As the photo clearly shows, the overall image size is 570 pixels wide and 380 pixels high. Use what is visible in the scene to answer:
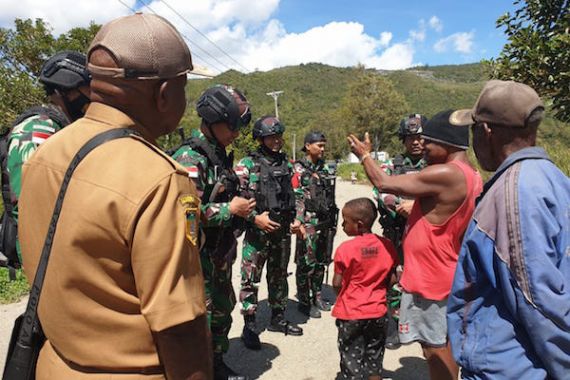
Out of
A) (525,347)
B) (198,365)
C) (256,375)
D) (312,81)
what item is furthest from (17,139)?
(312,81)

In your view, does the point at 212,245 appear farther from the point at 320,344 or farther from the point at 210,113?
the point at 320,344

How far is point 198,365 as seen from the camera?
1.18 m

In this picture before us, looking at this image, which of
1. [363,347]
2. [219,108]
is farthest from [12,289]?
[363,347]

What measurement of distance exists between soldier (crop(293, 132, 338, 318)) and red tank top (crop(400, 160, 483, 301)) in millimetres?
2369

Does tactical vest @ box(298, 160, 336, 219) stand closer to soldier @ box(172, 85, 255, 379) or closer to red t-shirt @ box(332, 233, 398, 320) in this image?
soldier @ box(172, 85, 255, 379)

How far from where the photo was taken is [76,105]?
2.89m

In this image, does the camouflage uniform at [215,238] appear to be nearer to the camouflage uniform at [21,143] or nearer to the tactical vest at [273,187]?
the camouflage uniform at [21,143]

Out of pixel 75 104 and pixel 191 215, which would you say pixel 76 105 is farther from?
pixel 191 215

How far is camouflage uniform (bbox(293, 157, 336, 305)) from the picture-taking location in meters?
5.17

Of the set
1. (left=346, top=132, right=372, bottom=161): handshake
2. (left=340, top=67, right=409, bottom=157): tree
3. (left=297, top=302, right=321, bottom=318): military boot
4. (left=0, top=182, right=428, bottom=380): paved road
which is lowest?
(left=0, top=182, right=428, bottom=380): paved road

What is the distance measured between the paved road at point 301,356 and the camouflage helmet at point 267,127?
224 cm

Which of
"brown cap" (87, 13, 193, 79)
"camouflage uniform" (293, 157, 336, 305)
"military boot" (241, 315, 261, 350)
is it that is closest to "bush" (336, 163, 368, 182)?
"camouflage uniform" (293, 157, 336, 305)

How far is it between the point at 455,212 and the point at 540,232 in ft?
3.83

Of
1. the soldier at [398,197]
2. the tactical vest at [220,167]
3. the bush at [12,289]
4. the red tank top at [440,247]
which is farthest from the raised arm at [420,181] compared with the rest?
the bush at [12,289]
